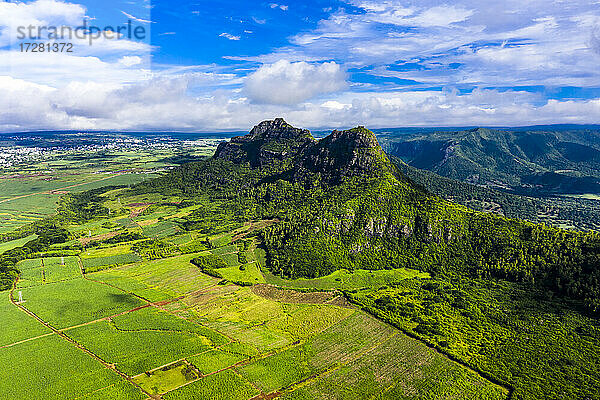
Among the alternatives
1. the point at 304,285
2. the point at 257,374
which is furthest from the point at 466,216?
the point at 257,374

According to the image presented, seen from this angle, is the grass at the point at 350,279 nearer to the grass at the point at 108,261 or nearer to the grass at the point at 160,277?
the grass at the point at 160,277

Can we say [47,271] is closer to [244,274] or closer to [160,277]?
[160,277]

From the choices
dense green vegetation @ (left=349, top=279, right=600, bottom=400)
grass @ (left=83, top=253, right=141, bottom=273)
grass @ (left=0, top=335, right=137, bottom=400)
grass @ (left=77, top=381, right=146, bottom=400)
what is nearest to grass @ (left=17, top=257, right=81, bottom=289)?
grass @ (left=83, top=253, right=141, bottom=273)

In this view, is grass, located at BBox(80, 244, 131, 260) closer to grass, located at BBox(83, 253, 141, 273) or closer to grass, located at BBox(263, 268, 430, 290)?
grass, located at BBox(83, 253, 141, 273)

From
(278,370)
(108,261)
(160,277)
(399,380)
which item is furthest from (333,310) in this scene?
(108,261)

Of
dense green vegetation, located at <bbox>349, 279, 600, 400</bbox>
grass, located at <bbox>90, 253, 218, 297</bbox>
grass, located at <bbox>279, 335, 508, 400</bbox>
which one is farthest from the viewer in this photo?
grass, located at <bbox>90, 253, 218, 297</bbox>

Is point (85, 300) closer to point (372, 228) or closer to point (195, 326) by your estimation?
point (195, 326)
